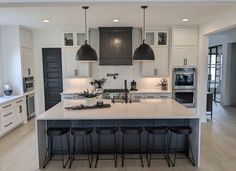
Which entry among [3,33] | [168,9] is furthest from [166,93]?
[3,33]

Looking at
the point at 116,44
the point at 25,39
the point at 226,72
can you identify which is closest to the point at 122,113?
the point at 116,44

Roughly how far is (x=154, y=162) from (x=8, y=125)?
12.2 ft

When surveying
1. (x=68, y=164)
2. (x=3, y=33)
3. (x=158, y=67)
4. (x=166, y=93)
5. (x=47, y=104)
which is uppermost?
(x=3, y=33)

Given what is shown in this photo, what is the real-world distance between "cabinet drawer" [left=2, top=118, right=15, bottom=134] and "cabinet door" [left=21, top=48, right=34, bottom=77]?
1.49 meters

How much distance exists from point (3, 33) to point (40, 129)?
3.76 m

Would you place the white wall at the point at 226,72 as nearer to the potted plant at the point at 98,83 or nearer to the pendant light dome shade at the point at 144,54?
the potted plant at the point at 98,83

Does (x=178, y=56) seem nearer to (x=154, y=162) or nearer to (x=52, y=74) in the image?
(x=154, y=162)

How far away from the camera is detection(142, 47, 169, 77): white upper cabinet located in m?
6.38

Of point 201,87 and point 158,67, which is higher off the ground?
point 158,67

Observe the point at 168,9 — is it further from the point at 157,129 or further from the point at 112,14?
the point at 157,129

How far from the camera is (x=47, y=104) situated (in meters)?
7.05

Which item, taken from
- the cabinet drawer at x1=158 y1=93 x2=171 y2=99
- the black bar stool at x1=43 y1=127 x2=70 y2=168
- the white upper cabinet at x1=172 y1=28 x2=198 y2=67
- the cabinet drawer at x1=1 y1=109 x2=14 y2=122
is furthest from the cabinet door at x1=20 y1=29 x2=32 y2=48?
the white upper cabinet at x1=172 y1=28 x2=198 y2=67

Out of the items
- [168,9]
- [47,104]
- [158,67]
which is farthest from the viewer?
[47,104]

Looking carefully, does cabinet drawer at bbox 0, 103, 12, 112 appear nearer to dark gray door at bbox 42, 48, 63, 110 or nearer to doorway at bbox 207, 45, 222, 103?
dark gray door at bbox 42, 48, 63, 110
